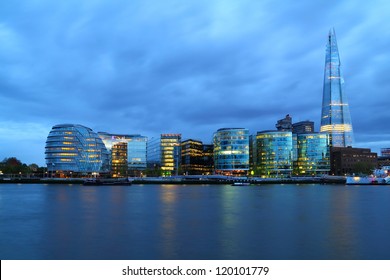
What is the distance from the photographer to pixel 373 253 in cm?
2625

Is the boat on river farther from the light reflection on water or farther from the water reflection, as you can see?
the water reflection

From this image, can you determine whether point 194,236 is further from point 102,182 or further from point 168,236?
point 102,182

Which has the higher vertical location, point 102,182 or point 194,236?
point 102,182

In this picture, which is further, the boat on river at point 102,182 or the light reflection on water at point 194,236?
the boat on river at point 102,182

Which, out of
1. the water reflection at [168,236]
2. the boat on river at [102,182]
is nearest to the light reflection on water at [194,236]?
the water reflection at [168,236]

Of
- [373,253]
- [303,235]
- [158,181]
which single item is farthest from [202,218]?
[158,181]

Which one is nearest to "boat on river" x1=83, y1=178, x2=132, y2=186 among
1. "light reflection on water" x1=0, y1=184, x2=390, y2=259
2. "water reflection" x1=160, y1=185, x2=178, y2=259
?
"light reflection on water" x1=0, y1=184, x2=390, y2=259

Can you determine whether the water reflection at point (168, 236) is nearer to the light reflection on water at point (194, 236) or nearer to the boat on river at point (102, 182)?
the light reflection on water at point (194, 236)

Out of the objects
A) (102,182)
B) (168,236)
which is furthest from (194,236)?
(102,182)

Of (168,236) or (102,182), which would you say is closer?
(168,236)

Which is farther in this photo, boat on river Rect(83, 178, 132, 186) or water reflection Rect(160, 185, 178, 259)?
boat on river Rect(83, 178, 132, 186)
